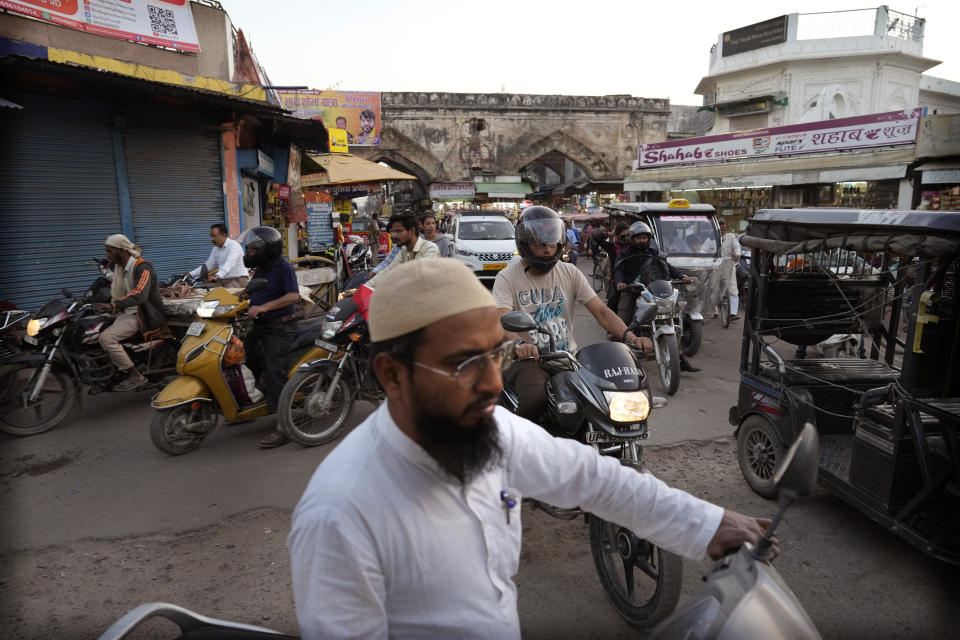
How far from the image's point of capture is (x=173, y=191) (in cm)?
877

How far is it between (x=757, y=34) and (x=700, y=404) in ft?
95.3

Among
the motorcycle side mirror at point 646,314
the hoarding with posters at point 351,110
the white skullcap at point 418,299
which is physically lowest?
the motorcycle side mirror at point 646,314

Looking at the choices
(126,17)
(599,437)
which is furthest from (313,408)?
(126,17)

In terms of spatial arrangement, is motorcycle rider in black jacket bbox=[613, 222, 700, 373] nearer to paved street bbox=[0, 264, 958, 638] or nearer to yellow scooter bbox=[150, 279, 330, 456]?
paved street bbox=[0, 264, 958, 638]

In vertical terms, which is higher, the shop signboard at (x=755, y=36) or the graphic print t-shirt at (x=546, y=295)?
the shop signboard at (x=755, y=36)

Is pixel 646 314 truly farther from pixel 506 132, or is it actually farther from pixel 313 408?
pixel 506 132

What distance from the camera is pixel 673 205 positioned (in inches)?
371

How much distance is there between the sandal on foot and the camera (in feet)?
15.4

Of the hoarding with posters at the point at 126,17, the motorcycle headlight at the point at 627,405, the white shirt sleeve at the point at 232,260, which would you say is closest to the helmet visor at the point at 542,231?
the motorcycle headlight at the point at 627,405

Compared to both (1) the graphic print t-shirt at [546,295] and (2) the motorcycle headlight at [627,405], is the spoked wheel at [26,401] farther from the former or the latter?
(2) the motorcycle headlight at [627,405]

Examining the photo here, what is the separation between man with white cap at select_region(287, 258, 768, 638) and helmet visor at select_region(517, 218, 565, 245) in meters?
2.11

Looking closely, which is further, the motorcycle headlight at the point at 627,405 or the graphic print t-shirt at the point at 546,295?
the graphic print t-shirt at the point at 546,295

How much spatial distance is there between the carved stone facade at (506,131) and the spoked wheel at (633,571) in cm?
3188

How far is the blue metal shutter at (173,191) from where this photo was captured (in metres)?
8.34
